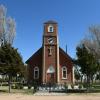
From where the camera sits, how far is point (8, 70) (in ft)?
149

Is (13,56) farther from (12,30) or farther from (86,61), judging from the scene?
(86,61)

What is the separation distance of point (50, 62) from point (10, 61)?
19.1 m

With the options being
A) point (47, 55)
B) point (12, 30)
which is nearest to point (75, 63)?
point (47, 55)

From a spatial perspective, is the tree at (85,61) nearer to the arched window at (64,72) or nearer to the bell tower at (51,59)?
the arched window at (64,72)

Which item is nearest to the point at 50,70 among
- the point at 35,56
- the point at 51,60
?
the point at 51,60

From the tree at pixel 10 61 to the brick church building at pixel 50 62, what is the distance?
1793cm

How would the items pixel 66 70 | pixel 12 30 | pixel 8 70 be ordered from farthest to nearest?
pixel 66 70 < pixel 12 30 < pixel 8 70

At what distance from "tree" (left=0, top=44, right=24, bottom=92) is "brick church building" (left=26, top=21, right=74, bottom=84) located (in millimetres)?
17926

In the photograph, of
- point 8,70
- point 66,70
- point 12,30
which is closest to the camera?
point 8,70

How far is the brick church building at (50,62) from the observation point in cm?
6369

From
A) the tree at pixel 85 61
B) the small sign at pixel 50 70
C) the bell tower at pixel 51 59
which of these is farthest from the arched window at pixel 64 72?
the tree at pixel 85 61

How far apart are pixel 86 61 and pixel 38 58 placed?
10.3 metres

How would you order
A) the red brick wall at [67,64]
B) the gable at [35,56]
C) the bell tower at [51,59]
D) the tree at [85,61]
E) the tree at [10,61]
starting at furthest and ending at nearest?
the gable at [35,56] → the tree at [85,61] → the red brick wall at [67,64] → the bell tower at [51,59] → the tree at [10,61]

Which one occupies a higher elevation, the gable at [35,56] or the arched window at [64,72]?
the gable at [35,56]
